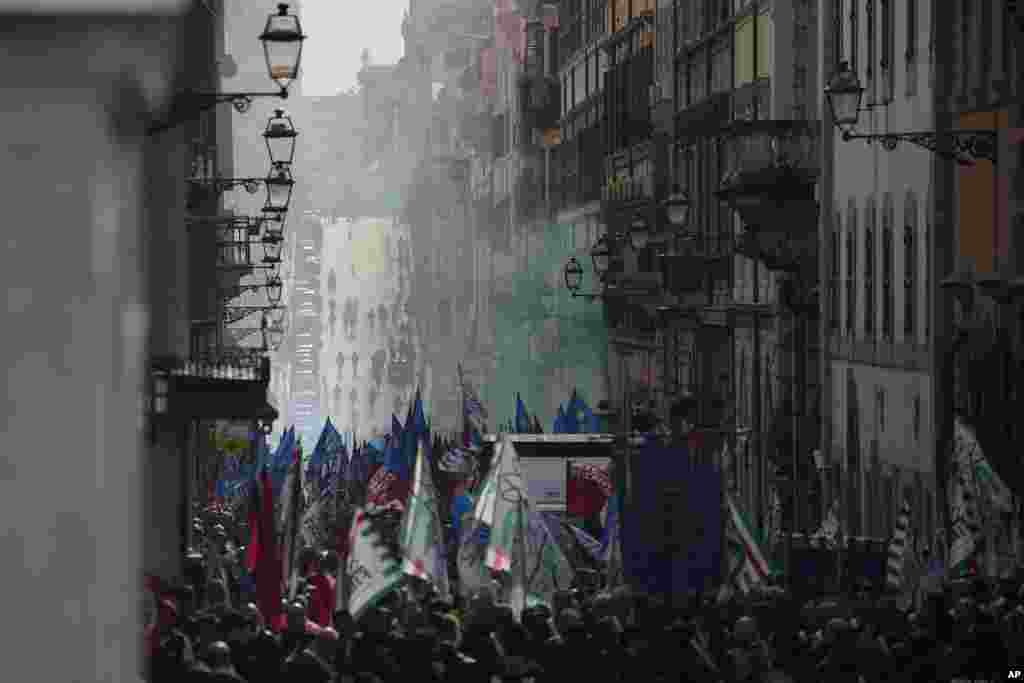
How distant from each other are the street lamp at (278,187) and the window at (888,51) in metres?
8.79

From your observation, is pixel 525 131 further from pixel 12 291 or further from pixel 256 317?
pixel 12 291

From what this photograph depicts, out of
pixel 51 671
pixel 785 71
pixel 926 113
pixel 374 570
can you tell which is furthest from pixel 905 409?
pixel 51 671

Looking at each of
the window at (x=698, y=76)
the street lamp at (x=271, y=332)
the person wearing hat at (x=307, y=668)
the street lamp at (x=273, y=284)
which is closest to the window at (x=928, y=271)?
the street lamp at (x=271, y=332)

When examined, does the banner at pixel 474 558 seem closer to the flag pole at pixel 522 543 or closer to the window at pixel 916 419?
the flag pole at pixel 522 543

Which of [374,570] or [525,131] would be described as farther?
[525,131]

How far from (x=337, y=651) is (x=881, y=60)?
24.7 metres

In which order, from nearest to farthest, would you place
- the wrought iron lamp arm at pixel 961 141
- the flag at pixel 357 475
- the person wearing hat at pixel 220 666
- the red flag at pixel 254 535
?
the person wearing hat at pixel 220 666 → the red flag at pixel 254 535 → the wrought iron lamp arm at pixel 961 141 → the flag at pixel 357 475

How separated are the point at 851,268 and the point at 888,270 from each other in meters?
3.10

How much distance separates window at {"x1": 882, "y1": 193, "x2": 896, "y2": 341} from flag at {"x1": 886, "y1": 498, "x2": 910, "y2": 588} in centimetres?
1830

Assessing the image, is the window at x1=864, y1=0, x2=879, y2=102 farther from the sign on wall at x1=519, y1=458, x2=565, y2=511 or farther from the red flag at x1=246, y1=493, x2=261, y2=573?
the red flag at x1=246, y1=493, x2=261, y2=573

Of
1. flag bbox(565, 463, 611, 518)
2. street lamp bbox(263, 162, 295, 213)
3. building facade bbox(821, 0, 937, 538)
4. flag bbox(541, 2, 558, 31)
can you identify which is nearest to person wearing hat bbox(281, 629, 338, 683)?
street lamp bbox(263, 162, 295, 213)

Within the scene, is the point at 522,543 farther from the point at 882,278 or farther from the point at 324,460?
the point at 324,460

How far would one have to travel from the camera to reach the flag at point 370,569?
692 inches

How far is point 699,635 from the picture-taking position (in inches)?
649
